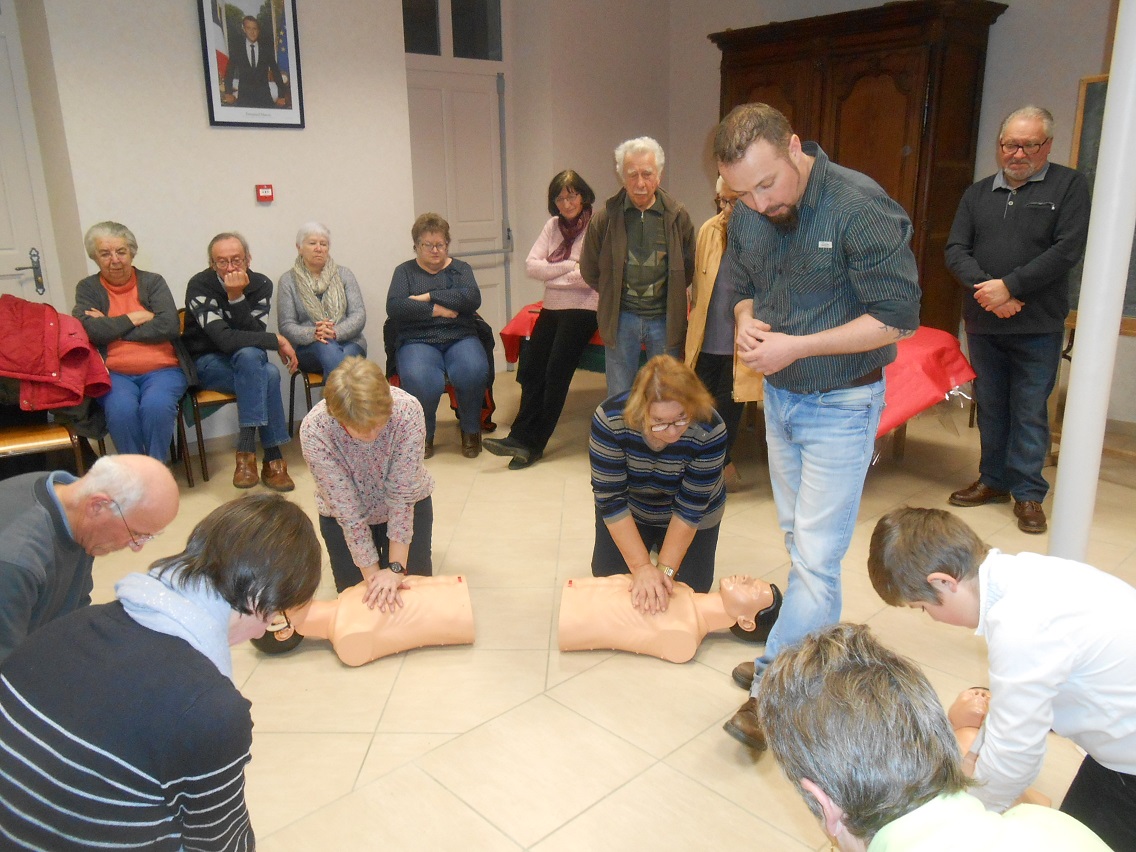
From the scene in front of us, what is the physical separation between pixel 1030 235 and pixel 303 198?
3.48 m

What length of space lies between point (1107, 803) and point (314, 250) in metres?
3.95

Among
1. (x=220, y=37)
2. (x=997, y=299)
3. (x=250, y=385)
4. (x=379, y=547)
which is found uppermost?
(x=220, y=37)

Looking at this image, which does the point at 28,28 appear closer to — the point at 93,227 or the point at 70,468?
the point at 93,227

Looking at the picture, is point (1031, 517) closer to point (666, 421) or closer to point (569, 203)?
point (666, 421)

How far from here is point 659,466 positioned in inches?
96.7

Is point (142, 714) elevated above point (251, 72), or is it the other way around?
point (251, 72)

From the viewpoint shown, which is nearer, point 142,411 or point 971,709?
point 971,709

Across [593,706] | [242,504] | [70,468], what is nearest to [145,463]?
[242,504]

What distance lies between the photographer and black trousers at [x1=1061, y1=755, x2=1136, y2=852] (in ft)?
4.50

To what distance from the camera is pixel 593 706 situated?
7.52 feet

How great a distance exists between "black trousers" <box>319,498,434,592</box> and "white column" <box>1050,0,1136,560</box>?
6.03 ft

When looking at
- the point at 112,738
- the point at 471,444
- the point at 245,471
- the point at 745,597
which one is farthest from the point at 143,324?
the point at 112,738

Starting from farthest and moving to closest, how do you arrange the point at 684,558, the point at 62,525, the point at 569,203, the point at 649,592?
1. the point at 569,203
2. the point at 684,558
3. the point at 649,592
4. the point at 62,525

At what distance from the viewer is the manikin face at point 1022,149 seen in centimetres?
313
